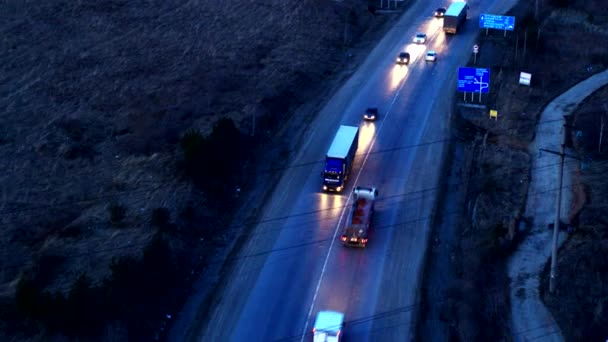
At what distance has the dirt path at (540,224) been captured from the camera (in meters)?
32.4

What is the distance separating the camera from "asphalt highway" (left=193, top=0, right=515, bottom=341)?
32.8m

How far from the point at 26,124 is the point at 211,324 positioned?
1007 inches

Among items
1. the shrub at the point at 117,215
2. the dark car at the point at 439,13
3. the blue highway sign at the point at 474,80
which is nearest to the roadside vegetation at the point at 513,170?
the blue highway sign at the point at 474,80

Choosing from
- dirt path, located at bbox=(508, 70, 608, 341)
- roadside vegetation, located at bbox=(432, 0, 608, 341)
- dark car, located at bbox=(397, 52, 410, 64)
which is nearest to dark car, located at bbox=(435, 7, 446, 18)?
roadside vegetation, located at bbox=(432, 0, 608, 341)

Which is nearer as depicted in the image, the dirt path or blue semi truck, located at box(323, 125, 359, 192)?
the dirt path

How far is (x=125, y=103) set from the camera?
177 ft

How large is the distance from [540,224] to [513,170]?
591 centimetres

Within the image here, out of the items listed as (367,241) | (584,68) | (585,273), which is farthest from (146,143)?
(584,68)

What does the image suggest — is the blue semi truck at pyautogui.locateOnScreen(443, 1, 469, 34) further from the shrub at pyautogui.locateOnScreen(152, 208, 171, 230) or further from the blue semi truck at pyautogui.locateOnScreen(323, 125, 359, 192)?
the shrub at pyautogui.locateOnScreen(152, 208, 171, 230)

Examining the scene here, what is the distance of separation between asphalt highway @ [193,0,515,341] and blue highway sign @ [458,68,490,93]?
235 centimetres

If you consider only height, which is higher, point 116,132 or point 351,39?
point 351,39

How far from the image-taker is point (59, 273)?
3503cm

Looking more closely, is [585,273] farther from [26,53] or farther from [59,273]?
[26,53]

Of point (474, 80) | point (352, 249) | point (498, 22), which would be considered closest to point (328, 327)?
point (352, 249)
